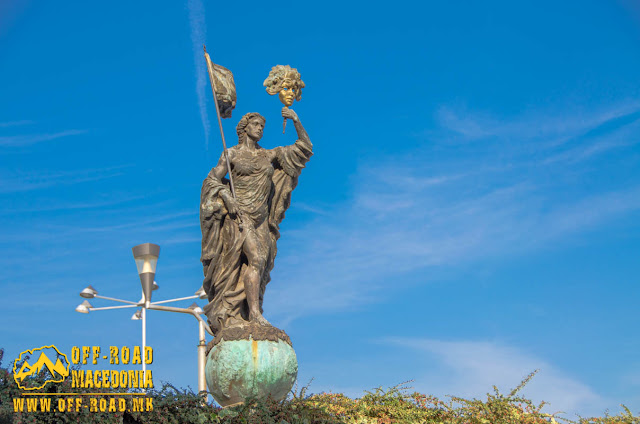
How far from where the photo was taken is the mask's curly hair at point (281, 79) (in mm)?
10516

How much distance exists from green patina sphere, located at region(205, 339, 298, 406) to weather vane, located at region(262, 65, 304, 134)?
363cm

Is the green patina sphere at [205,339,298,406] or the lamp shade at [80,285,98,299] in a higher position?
the lamp shade at [80,285,98,299]

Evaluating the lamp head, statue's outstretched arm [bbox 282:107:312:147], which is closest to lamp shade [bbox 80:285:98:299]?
the lamp head

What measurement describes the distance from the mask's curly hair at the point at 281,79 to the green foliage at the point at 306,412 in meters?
4.45

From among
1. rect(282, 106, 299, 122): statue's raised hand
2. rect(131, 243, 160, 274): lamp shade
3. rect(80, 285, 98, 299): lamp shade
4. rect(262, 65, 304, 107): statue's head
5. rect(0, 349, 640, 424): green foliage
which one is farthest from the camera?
rect(80, 285, 98, 299): lamp shade

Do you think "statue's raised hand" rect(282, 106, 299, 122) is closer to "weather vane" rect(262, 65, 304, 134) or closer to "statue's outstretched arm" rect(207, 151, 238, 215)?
"weather vane" rect(262, 65, 304, 134)

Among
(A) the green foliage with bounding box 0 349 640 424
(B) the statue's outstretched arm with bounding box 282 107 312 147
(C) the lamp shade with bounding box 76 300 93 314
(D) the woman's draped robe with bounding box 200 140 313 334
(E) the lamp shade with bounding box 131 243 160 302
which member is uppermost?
(B) the statue's outstretched arm with bounding box 282 107 312 147

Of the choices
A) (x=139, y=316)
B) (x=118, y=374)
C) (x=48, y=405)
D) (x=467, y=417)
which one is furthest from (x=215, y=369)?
(x=139, y=316)

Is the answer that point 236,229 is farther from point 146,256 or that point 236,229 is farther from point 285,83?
point 146,256

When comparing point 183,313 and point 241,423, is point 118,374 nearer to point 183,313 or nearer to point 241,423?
point 241,423

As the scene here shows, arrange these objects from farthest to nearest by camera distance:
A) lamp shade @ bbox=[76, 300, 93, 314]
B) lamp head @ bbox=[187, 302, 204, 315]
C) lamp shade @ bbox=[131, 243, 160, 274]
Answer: lamp shade @ bbox=[76, 300, 93, 314], lamp head @ bbox=[187, 302, 204, 315], lamp shade @ bbox=[131, 243, 160, 274]

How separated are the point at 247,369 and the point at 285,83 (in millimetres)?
4276

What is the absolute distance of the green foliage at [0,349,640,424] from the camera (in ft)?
26.1

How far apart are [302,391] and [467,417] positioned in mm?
2836
